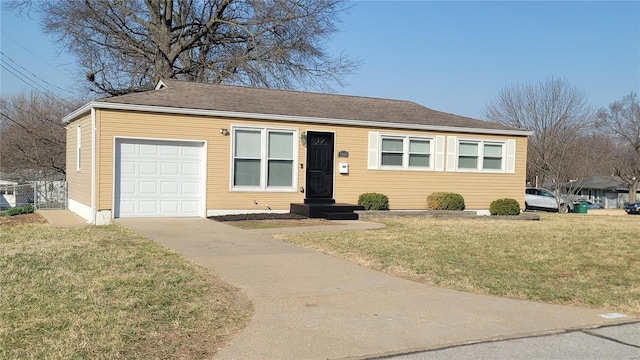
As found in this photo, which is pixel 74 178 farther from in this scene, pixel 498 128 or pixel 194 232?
pixel 498 128

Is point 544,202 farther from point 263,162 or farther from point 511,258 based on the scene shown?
point 511,258

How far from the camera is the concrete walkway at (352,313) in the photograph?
5.05 m

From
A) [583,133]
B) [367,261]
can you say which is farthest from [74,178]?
[583,133]

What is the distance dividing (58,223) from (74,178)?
389 cm

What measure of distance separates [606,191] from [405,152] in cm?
5670

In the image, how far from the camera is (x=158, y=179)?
1518 centimetres

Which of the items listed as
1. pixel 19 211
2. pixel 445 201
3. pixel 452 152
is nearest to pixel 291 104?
pixel 452 152

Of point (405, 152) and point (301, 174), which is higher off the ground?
point (405, 152)

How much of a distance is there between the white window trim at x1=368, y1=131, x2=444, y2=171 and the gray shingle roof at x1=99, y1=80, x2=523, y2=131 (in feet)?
1.55

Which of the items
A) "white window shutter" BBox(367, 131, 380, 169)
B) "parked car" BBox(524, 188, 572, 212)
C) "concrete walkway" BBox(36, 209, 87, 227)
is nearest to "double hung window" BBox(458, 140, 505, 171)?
"white window shutter" BBox(367, 131, 380, 169)

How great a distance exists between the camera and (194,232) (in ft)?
40.3

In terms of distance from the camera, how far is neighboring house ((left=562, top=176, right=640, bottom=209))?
60938mm

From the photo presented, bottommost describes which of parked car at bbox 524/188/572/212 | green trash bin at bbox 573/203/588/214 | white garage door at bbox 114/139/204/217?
green trash bin at bbox 573/203/588/214

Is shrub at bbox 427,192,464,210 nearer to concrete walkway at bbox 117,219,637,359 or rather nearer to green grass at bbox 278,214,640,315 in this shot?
green grass at bbox 278,214,640,315
